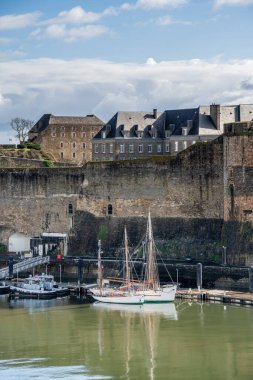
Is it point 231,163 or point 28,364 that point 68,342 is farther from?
point 231,163

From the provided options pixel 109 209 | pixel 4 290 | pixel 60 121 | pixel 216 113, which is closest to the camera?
pixel 4 290

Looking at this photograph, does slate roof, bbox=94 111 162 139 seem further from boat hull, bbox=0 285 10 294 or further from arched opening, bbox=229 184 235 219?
boat hull, bbox=0 285 10 294

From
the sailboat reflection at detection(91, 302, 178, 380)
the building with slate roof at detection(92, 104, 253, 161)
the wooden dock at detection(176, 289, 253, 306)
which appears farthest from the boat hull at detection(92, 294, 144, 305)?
the building with slate roof at detection(92, 104, 253, 161)

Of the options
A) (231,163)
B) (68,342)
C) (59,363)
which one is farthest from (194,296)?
(59,363)

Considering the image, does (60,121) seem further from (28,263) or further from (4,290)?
(4,290)

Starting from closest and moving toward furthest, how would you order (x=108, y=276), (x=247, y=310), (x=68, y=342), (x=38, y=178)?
(x=68, y=342)
(x=247, y=310)
(x=108, y=276)
(x=38, y=178)

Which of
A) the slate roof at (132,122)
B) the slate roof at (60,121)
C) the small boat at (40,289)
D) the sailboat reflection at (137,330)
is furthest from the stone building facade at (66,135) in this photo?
the sailboat reflection at (137,330)

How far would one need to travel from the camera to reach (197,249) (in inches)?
1859

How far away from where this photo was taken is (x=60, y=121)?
8344 centimetres

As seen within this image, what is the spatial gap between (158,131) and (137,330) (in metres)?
31.7

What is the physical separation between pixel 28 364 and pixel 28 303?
1393cm

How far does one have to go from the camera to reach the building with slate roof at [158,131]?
61656mm

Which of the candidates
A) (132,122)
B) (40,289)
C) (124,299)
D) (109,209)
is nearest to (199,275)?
(124,299)

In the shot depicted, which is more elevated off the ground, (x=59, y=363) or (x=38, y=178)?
(x=38, y=178)
